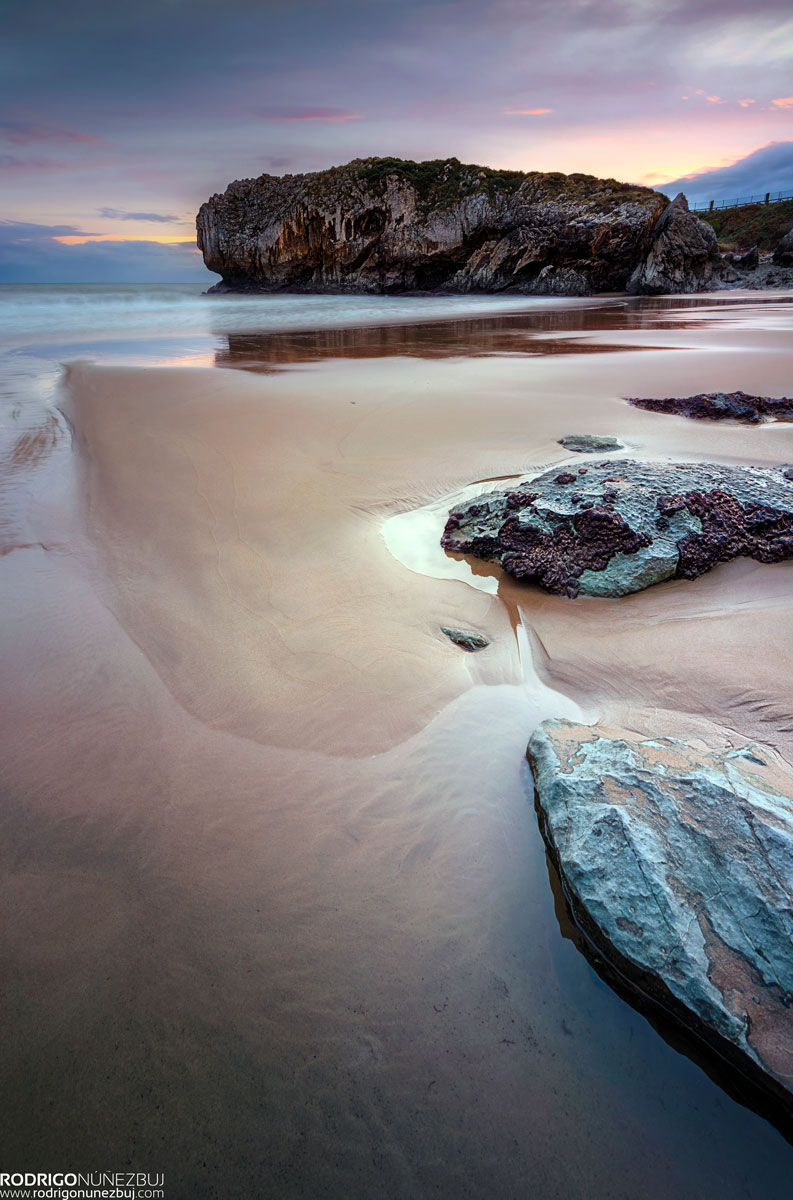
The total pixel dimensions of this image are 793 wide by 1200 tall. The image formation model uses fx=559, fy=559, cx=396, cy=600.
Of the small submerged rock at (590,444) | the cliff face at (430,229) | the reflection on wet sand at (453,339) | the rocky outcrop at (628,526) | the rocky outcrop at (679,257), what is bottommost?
the rocky outcrop at (628,526)

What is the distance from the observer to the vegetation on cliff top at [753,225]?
40219mm

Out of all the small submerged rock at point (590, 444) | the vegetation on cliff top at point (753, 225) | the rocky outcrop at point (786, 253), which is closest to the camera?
the small submerged rock at point (590, 444)

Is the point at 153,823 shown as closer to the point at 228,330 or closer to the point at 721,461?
the point at 721,461

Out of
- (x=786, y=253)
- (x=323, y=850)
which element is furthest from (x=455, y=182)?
(x=323, y=850)

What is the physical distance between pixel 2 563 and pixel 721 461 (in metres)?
4.18

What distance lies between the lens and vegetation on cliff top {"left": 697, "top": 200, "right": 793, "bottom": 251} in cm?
4022

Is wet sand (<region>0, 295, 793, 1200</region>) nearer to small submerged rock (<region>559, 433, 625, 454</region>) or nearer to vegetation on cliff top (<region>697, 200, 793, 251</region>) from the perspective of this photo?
small submerged rock (<region>559, 433, 625, 454</region>)

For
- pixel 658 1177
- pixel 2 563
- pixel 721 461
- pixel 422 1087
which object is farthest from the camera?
pixel 721 461

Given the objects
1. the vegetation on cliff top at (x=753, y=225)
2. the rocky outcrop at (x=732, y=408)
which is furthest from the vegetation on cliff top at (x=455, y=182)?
the rocky outcrop at (x=732, y=408)

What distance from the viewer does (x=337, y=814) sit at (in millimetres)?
1552

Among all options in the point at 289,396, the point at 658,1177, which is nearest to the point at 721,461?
the point at 658,1177

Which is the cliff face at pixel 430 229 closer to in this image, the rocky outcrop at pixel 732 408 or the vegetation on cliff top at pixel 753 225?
the vegetation on cliff top at pixel 753 225

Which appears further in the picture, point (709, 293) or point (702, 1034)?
point (709, 293)

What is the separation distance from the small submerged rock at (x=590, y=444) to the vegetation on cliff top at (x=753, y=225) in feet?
155
